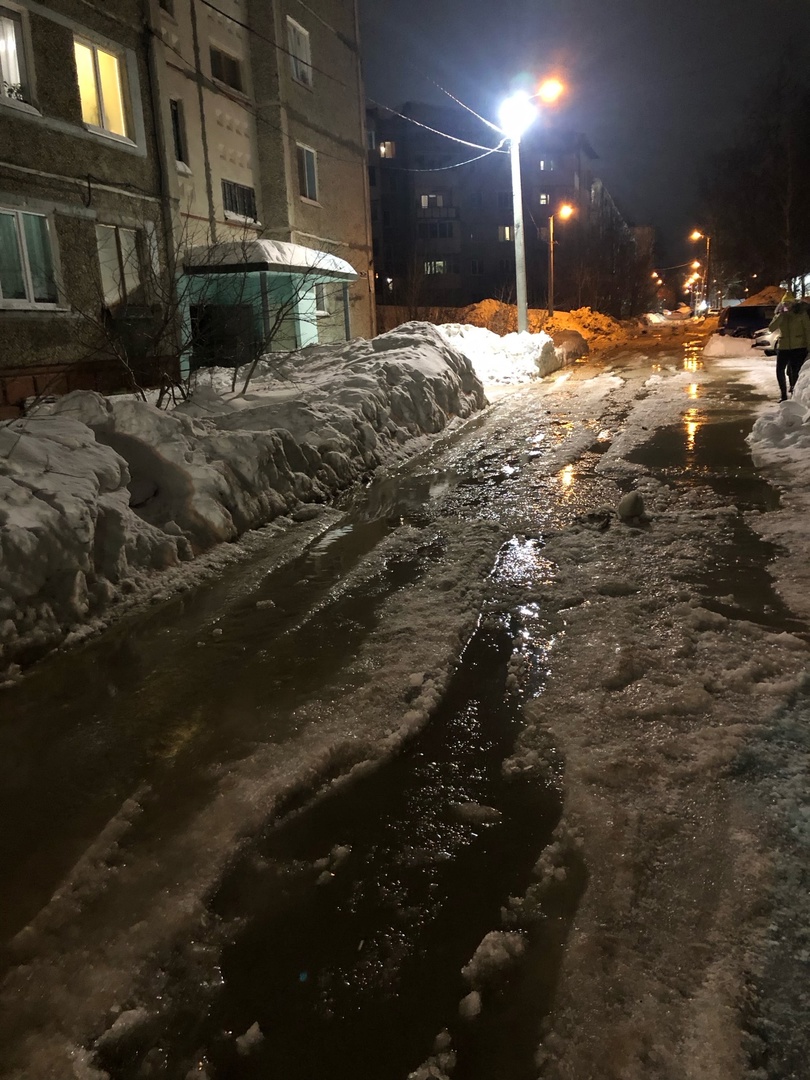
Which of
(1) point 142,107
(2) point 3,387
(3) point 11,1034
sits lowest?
(3) point 11,1034

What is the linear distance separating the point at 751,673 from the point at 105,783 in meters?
3.18

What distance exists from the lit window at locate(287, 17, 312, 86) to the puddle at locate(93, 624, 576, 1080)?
2496 cm

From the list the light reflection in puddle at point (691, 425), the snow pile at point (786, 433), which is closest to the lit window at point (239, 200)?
the light reflection in puddle at point (691, 425)

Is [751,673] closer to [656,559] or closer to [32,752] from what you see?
[656,559]

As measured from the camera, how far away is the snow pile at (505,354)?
2128cm

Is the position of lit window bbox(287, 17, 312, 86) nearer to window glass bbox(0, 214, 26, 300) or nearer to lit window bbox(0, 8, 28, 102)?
lit window bbox(0, 8, 28, 102)

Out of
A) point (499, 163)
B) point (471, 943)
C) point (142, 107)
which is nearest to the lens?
point (471, 943)

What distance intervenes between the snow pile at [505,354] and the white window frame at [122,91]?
9.39 meters

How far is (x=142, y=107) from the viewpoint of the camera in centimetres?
1575

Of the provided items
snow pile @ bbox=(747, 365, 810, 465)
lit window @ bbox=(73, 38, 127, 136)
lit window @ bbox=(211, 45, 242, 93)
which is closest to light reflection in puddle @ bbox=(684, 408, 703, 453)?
snow pile @ bbox=(747, 365, 810, 465)

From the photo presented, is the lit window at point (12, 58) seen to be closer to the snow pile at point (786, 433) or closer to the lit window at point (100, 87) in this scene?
the lit window at point (100, 87)

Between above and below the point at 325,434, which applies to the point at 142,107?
above

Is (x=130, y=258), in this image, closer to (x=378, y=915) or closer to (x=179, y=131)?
(x=179, y=131)

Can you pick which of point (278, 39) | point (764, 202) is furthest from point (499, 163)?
point (278, 39)
